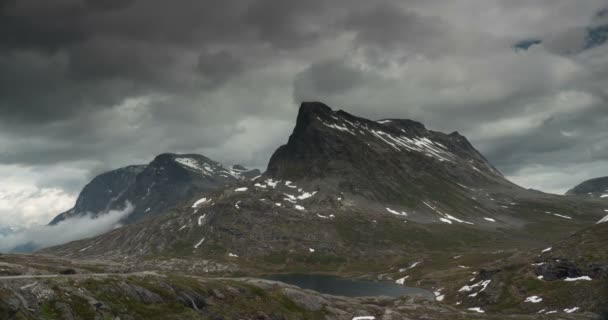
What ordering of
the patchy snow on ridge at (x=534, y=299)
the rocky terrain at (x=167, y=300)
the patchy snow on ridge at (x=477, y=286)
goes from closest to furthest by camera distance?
1. the rocky terrain at (x=167, y=300)
2. the patchy snow on ridge at (x=534, y=299)
3. the patchy snow on ridge at (x=477, y=286)

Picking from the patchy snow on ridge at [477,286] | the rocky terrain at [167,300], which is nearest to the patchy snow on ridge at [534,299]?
the rocky terrain at [167,300]

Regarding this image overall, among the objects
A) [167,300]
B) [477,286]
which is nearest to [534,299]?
[477,286]

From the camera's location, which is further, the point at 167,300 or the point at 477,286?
the point at 477,286

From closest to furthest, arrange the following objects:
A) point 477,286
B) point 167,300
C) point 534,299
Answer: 1. point 167,300
2. point 534,299
3. point 477,286

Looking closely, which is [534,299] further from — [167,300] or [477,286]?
[167,300]

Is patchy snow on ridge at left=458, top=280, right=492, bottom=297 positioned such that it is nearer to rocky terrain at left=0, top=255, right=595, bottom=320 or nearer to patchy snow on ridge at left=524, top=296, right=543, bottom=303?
patchy snow on ridge at left=524, top=296, right=543, bottom=303

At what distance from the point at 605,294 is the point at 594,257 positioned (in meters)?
18.3

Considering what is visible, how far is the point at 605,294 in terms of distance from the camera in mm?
115000

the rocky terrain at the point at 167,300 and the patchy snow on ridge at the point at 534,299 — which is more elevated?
the rocky terrain at the point at 167,300

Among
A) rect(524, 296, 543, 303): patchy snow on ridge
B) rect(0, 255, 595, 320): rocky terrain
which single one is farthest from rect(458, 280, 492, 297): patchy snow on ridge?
rect(0, 255, 595, 320): rocky terrain

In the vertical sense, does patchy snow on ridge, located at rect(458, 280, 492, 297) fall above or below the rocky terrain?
below

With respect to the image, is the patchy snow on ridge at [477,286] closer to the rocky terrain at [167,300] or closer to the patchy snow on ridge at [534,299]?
the patchy snow on ridge at [534,299]

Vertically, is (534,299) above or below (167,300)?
below

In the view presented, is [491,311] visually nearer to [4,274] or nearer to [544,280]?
[544,280]
